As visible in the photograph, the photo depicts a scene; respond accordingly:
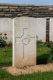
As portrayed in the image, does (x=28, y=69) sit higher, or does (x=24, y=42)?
(x=24, y=42)

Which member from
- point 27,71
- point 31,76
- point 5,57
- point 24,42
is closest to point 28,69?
point 27,71

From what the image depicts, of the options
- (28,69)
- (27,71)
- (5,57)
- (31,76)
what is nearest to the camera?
(31,76)

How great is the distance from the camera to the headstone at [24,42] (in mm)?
12188

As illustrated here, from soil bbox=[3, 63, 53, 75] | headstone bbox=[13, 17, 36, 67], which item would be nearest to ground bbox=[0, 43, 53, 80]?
soil bbox=[3, 63, 53, 75]

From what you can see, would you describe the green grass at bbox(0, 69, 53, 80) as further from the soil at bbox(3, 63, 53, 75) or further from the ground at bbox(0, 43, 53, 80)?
the soil at bbox(3, 63, 53, 75)

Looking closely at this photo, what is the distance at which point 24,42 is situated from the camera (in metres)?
12.4

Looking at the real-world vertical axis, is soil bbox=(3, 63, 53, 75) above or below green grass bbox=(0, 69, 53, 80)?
above

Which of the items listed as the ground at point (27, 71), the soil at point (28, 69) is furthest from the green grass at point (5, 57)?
the soil at point (28, 69)

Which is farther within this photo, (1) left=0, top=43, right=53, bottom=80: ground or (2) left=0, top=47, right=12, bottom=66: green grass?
(2) left=0, top=47, right=12, bottom=66: green grass

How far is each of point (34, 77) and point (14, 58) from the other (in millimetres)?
1805

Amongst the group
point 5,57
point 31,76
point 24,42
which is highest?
point 24,42

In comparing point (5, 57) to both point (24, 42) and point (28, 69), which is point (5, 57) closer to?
point (24, 42)

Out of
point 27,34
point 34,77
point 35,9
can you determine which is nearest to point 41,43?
point 35,9

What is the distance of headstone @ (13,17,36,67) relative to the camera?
40.0 feet
